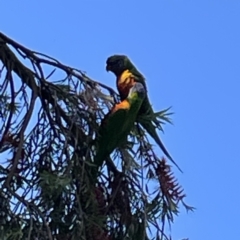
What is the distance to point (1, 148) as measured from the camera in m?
2.23

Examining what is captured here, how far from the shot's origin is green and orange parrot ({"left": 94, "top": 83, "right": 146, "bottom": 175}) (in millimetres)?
2262

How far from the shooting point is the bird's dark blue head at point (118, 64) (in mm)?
2422

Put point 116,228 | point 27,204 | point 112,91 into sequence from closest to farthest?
point 27,204, point 116,228, point 112,91

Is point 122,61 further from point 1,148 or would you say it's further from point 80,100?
point 1,148

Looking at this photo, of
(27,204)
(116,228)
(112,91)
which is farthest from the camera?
(112,91)

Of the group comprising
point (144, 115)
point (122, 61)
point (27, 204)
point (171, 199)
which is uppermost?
point (122, 61)

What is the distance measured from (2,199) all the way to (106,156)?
28 cm

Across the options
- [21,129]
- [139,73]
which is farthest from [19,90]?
[139,73]

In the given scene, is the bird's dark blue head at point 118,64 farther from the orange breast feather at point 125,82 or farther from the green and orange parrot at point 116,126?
the green and orange parrot at point 116,126

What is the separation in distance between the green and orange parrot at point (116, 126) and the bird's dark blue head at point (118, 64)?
0.39 feet

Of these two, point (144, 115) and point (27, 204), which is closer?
point (27, 204)

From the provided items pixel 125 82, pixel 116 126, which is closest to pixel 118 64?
pixel 125 82

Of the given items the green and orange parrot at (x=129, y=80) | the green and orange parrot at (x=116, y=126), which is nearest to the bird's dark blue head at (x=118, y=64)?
the green and orange parrot at (x=129, y=80)

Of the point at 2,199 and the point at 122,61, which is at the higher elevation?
the point at 122,61
